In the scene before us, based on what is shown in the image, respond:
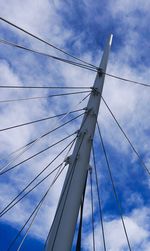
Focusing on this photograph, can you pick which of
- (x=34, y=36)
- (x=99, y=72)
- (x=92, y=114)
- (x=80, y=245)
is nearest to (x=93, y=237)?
(x=80, y=245)

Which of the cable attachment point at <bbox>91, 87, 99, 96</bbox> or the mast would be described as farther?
the cable attachment point at <bbox>91, 87, 99, 96</bbox>

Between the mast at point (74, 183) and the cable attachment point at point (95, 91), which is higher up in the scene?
the cable attachment point at point (95, 91)

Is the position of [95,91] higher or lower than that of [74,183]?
higher

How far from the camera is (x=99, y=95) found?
12.5 m

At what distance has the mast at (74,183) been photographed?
30.2ft

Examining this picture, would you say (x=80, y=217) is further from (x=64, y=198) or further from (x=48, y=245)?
(x=48, y=245)

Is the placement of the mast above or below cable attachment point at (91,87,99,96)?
below

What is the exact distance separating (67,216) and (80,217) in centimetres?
144

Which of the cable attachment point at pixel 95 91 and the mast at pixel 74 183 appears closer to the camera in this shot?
the mast at pixel 74 183

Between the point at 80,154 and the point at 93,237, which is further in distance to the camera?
the point at 93,237

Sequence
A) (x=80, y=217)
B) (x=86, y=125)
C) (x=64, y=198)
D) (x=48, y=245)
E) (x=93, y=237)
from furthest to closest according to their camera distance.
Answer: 1. (x=93, y=237)
2. (x=86, y=125)
3. (x=80, y=217)
4. (x=64, y=198)
5. (x=48, y=245)

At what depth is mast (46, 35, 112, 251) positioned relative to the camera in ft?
30.2

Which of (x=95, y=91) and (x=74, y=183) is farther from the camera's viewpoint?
(x=95, y=91)

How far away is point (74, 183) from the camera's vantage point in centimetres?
1030
